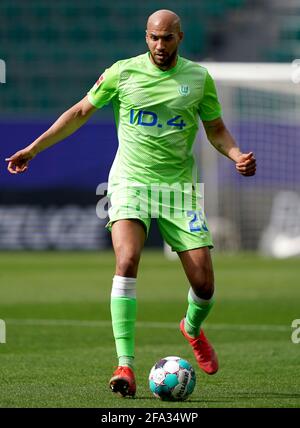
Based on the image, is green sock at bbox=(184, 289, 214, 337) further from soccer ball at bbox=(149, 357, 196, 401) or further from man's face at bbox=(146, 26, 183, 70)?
man's face at bbox=(146, 26, 183, 70)

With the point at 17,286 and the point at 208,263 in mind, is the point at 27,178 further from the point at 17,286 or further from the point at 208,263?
the point at 208,263

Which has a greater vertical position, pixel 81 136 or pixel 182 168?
pixel 182 168

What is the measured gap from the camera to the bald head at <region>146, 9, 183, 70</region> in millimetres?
6570

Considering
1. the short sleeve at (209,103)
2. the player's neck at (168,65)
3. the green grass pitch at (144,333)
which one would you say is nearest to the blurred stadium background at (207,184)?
the green grass pitch at (144,333)

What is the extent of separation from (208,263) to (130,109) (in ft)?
3.52

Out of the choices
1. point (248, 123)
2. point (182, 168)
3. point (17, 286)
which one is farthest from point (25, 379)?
point (248, 123)

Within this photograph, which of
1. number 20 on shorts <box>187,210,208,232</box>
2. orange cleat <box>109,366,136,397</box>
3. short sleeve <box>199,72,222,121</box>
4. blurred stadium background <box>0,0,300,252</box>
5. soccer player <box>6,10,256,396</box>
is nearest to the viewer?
orange cleat <box>109,366,136,397</box>

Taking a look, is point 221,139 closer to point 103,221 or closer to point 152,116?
point 152,116

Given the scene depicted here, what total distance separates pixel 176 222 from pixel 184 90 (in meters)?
0.82

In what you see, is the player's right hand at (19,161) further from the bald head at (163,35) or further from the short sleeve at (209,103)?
the short sleeve at (209,103)

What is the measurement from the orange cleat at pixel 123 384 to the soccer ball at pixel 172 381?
0.41 ft

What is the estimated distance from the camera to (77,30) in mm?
26750

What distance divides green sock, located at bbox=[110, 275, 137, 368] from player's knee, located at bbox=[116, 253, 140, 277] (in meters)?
0.04

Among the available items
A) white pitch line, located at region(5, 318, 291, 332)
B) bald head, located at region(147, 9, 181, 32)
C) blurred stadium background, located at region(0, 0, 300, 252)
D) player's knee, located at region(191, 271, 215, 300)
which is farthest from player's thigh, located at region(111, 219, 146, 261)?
blurred stadium background, located at region(0, 0, 300, 252)
